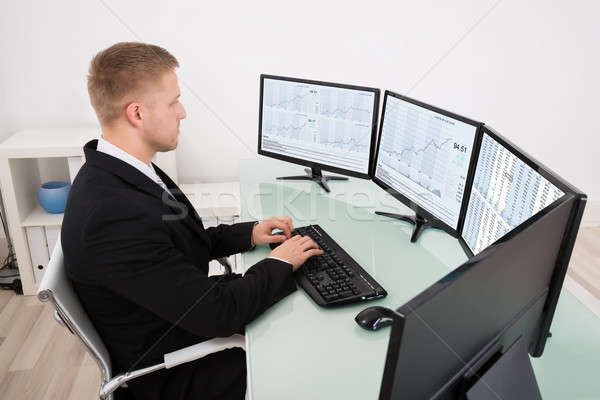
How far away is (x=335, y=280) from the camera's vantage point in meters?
1.40

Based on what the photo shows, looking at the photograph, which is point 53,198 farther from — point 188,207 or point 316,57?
point 316,57

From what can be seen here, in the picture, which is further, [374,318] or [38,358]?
[38,358]

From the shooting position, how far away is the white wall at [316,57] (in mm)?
2576

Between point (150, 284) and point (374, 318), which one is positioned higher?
point (150, 284)

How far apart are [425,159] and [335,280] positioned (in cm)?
54

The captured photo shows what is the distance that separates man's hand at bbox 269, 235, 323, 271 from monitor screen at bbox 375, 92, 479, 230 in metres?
0.44

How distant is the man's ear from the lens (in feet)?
4.25

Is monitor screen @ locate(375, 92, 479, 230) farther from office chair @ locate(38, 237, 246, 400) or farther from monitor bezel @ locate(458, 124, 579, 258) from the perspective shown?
office chair @ locate(38, 237, 246, 400)

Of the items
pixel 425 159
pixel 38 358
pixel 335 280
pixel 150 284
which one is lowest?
pixel 38 358

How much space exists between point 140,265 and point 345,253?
660 mm

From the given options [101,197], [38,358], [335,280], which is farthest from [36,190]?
[335,280]

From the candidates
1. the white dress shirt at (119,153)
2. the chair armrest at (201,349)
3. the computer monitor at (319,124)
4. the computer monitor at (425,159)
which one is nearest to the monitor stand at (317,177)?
the computer monitor at (319,124)

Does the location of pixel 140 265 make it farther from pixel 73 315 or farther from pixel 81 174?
pixel 81 174

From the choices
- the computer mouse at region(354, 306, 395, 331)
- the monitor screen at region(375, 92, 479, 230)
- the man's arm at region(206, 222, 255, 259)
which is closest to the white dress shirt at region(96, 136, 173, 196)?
the man's arm at region(206, 222, 255, 259)
